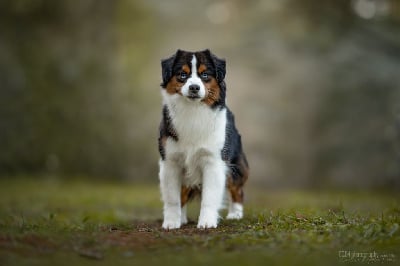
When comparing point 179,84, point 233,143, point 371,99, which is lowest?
point 233,143

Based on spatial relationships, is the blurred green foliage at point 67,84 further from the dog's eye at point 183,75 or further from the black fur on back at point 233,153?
the dog's eye at point 183,75

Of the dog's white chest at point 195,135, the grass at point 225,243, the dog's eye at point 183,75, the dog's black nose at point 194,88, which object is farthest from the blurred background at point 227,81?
the dog's black nose at point 194,88

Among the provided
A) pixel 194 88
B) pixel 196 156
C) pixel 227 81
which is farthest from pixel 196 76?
pixel 227 81

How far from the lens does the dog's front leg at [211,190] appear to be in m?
7.43

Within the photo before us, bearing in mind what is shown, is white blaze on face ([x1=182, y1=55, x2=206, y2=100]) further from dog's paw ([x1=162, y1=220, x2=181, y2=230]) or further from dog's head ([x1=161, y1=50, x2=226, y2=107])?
dog's paw ([x1=162, y1=220, x2=181, y2=230])

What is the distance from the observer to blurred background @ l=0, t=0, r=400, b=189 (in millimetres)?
18953

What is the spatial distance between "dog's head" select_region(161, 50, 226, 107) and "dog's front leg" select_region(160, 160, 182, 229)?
0.94 m

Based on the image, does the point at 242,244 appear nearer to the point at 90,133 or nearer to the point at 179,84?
the point at 179,84

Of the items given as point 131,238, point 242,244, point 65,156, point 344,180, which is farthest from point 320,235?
point 65,156

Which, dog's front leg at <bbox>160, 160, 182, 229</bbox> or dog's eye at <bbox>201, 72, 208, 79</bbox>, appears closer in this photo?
dog's eye at <bbox>201, 72, 208, 79</bbox>

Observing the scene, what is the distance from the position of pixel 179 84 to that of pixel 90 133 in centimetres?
1350

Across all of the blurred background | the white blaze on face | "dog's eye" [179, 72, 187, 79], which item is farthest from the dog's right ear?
the blurred background

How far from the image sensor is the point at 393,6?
1989cm

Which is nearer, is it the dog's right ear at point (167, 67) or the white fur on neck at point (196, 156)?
the dog's right ear at point (167, 67)
